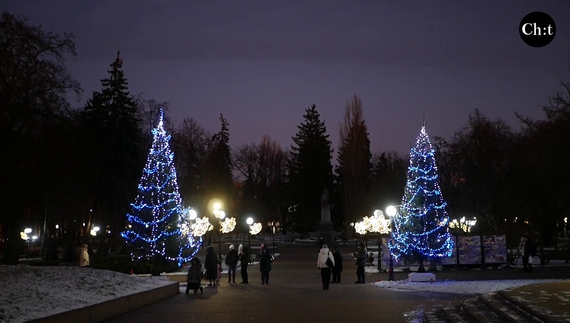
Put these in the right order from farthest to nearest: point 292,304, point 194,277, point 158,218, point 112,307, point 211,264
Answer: point 158,218
point 211,264
point 194,277
point 292,304
point 112,307

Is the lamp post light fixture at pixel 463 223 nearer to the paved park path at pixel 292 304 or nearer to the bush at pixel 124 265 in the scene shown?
the paved park path at pixel 292 304

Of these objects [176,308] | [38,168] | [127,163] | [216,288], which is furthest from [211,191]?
[176,308]

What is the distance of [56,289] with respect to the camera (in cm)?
1577

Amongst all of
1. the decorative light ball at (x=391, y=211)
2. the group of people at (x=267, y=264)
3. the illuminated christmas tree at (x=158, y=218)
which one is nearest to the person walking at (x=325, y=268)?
the group of people at (x=267, y=264)

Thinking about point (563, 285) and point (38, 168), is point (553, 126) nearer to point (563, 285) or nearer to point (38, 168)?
point (563, 285)

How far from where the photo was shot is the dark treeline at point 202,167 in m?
30.0

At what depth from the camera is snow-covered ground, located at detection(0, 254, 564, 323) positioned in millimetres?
13383

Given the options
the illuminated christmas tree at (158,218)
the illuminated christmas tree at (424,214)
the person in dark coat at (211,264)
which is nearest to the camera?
the person in dark coat at (211,264)

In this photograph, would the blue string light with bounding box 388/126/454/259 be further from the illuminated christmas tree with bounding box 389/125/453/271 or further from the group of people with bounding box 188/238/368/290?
the group of people with bounding box 188/238/368/290

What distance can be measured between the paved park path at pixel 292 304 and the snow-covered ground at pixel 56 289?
824 millimetres

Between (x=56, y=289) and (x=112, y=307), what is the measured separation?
142cm

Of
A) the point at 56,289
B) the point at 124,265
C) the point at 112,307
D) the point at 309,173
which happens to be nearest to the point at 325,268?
the point at 124,265

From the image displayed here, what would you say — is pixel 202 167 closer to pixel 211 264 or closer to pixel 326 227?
pixel 326 227

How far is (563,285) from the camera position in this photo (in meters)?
19.2
